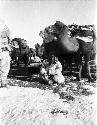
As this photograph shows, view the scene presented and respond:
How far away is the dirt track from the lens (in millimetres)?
4965

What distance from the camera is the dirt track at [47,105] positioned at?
4965 millimetres

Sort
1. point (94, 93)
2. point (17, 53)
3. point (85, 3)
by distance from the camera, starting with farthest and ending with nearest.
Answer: point (17, 53), point (85, 3), point (94, 93)

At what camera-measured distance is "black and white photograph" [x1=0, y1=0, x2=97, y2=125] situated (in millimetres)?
5191

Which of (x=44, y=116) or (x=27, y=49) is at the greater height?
(x=27, y=49)

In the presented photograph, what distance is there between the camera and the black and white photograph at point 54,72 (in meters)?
5.19

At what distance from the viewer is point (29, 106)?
566cm

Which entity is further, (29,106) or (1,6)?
(1,6)

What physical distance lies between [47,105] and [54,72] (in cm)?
187

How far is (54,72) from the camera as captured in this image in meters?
7.34

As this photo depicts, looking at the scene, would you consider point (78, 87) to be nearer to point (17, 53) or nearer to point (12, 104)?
point (12, 104)

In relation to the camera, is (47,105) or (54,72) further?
(54,72)

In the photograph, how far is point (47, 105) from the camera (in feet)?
18.4

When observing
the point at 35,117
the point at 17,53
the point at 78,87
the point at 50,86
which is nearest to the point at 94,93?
the point at 78,87

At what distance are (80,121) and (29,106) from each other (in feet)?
4.43
